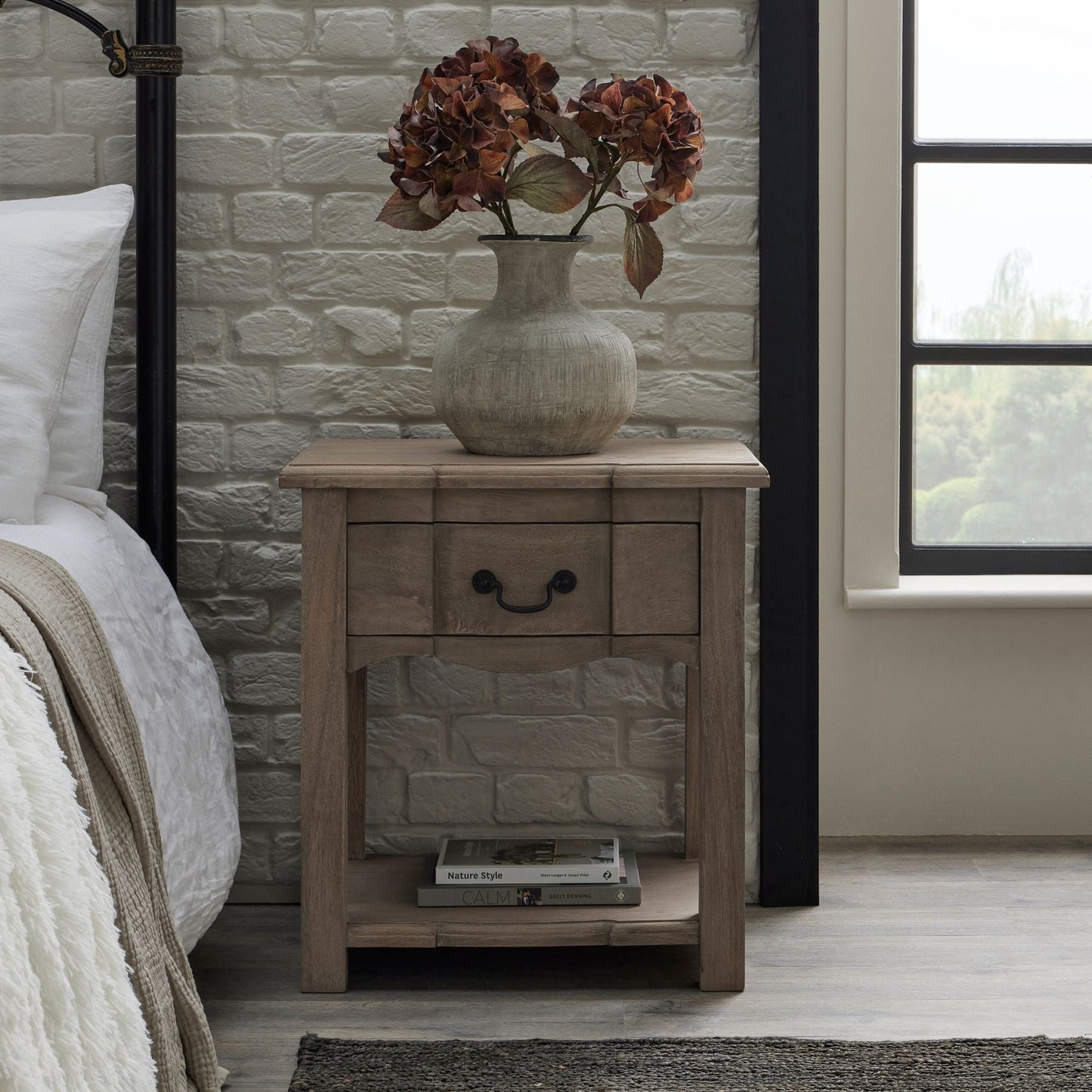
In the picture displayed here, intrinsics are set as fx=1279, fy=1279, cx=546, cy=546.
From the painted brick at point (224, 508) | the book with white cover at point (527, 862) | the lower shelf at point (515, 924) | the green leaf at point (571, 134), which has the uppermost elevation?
the green leaf at point (571, 134)

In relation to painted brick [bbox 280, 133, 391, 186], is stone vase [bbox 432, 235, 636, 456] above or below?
below

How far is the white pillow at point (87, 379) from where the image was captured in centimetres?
176

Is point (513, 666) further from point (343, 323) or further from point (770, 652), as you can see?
point (343, 323)

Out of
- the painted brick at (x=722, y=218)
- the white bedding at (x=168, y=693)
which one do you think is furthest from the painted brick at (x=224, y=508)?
the painted brick at (x=722, y=218)

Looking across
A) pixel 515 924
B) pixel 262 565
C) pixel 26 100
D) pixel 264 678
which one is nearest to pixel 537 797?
pixel 515 924

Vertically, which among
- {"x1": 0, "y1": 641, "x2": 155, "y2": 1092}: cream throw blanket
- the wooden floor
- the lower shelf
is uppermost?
{"x1": 0, "y1": 641, "x2": 155, "y2": 1092}: cream throw blanket

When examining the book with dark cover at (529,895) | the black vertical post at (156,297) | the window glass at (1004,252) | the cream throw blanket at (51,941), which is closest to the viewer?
the cream throw blanket at (51,941)

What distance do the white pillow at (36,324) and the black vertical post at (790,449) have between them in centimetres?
100

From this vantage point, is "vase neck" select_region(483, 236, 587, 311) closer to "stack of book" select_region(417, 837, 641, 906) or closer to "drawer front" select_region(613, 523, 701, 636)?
"drawer front" select_region(613, 523, 701, 636)

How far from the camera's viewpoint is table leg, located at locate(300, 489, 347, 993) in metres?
1.67

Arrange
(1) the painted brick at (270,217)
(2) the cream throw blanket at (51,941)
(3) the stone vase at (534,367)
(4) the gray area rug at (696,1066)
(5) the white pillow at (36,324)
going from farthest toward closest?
(1) the painted brick at (270,217) < (3) the stone vase at (534,367) < (5) the white pillow at (36,324) < (4) the gray area rug at (696,1066) < (2) the cream throw blanket at (51,941)

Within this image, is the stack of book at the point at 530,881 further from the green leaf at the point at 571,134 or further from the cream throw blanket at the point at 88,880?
the green leaf at the point at 571,134

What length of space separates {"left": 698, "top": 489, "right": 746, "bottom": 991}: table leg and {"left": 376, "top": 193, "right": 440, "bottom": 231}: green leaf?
0.51 m

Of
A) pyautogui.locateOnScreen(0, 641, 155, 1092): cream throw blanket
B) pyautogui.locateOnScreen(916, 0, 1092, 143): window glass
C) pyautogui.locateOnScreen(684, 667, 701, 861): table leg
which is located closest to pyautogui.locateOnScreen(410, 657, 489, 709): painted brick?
pyautogui.locateOnScreen(684, 667, 701, 861): table leg
